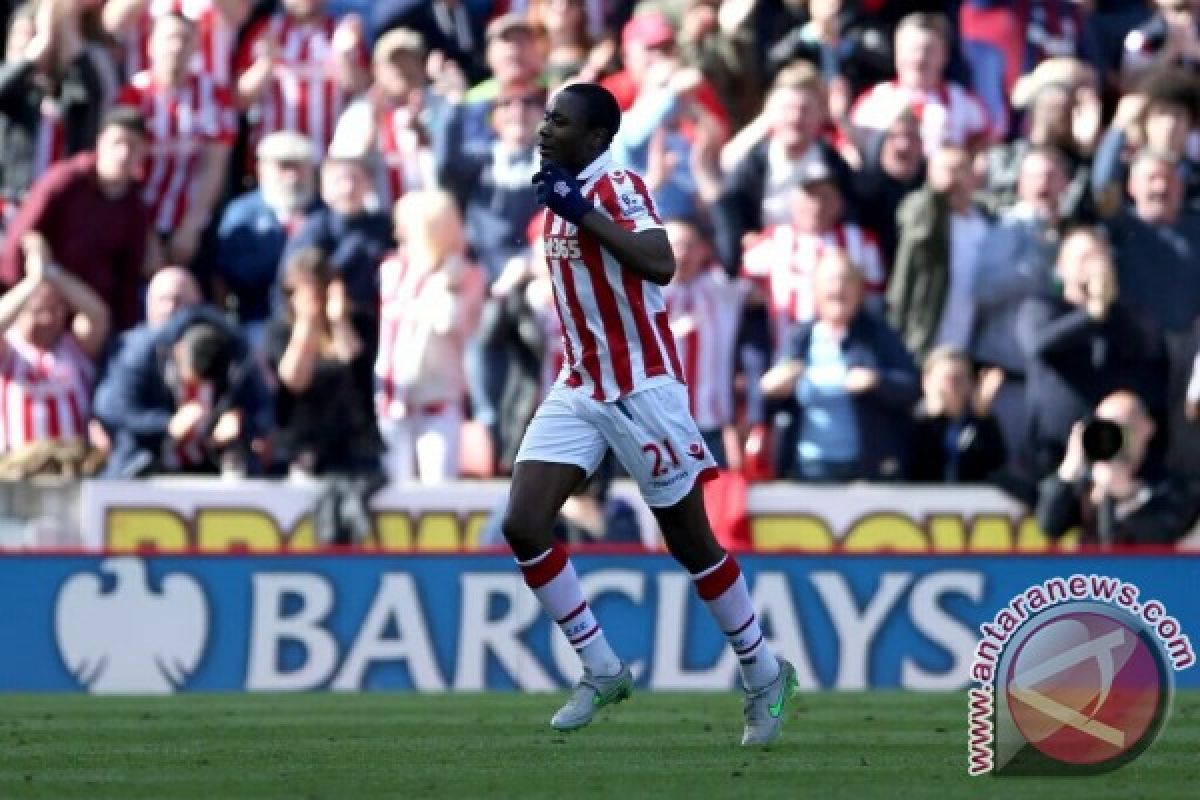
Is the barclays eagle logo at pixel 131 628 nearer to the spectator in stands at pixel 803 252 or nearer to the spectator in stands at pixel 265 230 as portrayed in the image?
the spectator in stands at pixel 265 230

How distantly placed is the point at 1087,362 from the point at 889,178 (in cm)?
173

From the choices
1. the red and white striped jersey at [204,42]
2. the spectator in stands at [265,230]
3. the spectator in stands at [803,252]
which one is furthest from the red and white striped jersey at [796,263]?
the red and white striped jersey at [204,42]

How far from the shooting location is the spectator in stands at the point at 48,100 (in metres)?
17.3

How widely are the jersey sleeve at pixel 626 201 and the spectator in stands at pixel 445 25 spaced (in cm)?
787

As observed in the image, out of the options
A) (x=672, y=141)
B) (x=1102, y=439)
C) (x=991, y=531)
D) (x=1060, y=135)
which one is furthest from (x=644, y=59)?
(x=1102, y=439)

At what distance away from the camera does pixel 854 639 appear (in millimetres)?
15297

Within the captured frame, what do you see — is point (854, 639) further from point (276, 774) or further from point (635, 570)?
point (276, 774)

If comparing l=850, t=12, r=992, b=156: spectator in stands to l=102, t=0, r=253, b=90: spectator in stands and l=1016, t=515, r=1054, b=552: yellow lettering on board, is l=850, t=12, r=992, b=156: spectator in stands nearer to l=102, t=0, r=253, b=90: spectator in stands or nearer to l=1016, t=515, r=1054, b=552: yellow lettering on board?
l=1016, t=515, r=1054, b=552: yellow lettering on board

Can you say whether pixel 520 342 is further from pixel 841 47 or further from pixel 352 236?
pixel 841 47

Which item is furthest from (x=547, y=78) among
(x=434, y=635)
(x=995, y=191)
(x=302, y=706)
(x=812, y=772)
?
(x=812, y=772)

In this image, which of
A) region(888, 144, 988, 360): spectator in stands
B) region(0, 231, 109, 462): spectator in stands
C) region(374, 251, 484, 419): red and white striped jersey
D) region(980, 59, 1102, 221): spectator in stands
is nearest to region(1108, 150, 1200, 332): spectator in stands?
region(980, 59, 1102, 221): spectator in stands

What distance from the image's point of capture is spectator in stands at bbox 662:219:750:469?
16188mm

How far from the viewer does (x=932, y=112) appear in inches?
691

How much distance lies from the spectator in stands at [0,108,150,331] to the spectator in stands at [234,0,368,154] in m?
1.01
